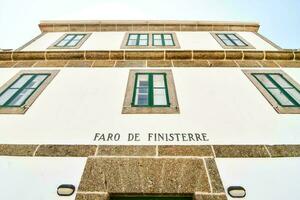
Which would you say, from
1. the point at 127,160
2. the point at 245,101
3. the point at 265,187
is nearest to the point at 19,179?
the point at 127,160

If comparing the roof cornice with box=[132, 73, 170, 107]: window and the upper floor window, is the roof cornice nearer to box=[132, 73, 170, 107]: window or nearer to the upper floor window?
the upper floor window

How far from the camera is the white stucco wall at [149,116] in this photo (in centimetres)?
496

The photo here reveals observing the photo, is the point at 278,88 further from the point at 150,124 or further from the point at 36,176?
the point at 36,176

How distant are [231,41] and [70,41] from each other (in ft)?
18.3

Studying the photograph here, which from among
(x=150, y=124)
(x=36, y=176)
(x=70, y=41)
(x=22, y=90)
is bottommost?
(x=36, y=176)

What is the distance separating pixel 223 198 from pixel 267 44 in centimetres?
672

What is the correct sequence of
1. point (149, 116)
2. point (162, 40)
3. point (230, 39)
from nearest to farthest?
1. point (149, 116)
2. point (162, 40)
3. point (230, 39)

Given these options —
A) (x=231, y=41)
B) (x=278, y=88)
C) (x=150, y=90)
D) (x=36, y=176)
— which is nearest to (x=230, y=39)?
(x=231, y=41)

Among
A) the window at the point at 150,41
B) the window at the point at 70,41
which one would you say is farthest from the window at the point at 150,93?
the window at the point at 70,41

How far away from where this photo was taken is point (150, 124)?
5.16 metres

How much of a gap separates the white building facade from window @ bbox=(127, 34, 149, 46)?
146 centimetres

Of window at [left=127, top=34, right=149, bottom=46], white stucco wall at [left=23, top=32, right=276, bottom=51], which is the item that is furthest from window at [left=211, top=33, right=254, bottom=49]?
window at [left=127, top=34, right=149, bottom=46]

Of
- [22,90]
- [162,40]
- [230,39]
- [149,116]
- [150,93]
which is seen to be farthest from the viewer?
[230,39]

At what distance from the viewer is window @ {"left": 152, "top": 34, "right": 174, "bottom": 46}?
8.97 meters
